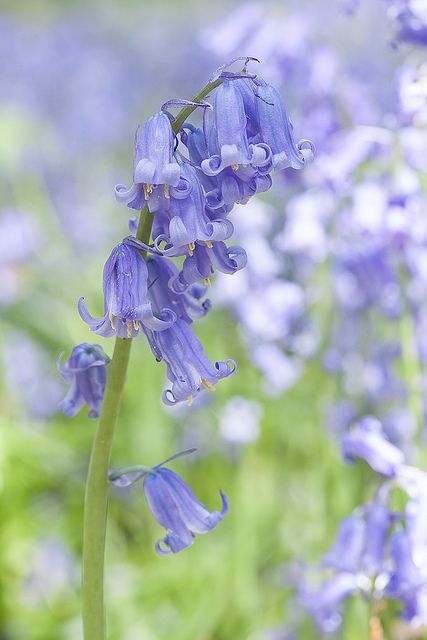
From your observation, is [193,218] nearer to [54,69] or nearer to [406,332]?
[406,332]

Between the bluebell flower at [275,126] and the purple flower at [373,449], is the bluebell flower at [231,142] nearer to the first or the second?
the bluebell flower at [275,126]

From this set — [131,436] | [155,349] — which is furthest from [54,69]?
[155,349]

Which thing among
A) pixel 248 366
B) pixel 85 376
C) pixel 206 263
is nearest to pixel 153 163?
pixel 206 263

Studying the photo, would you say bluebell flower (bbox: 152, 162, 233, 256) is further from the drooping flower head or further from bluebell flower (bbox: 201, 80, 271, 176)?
the drooping flower head

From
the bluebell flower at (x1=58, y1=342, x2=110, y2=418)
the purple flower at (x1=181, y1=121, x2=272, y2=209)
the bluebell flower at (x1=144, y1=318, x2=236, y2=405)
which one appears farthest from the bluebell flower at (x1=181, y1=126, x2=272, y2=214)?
the bluebell flower at (x1=58, y1=342, x2=110, y2=418)

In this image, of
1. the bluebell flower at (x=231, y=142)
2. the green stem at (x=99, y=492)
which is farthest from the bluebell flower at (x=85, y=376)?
the bluebell flower at (x=231, y=142)
